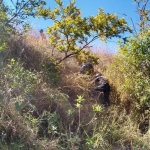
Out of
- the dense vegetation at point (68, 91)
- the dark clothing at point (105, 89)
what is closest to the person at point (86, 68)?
the dense vegetation at point (68, 91)

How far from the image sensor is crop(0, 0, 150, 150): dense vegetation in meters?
4.34

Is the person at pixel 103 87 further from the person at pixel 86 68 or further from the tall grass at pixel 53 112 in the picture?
the person at pixel 86 68

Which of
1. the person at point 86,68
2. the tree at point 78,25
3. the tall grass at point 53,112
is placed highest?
the tree at point 78,25

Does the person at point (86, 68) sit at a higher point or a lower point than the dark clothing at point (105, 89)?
higher

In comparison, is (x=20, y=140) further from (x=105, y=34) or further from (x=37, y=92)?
(x=105, y=34)

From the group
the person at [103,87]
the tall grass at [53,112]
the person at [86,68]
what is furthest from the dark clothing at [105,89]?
the person at [86,68]

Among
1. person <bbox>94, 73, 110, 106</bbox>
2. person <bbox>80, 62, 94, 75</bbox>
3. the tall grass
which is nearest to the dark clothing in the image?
person <bbox>94, 73, 110, 106</bbox>

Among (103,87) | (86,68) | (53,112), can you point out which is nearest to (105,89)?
(103,87)

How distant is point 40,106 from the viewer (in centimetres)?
539

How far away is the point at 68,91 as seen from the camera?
6.55 meters

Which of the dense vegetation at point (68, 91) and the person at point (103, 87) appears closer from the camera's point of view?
the dense vegetation at point (68, 91)

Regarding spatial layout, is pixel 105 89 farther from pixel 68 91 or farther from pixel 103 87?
pixel 68 91

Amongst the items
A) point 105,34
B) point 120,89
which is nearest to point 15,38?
point 105,34

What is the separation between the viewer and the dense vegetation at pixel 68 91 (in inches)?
171
